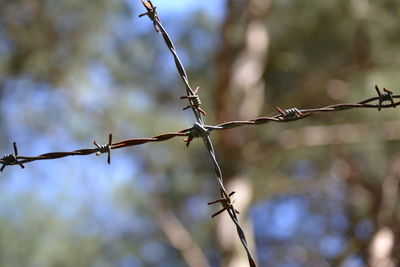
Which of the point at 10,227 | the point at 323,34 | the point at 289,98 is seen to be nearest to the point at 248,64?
the point at 289,98

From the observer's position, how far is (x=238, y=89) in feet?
14.6

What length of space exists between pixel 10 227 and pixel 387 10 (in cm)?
328

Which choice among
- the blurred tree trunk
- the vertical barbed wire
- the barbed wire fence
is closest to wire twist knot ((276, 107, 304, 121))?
the barbed wire fence

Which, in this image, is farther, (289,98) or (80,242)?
(80,242)

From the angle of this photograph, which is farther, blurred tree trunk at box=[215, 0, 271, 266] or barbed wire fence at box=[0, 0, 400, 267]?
blurred tree trunk at box=[215, 0, 271, 266]

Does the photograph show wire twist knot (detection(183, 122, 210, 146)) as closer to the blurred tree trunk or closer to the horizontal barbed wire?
the horizontal barbed wire

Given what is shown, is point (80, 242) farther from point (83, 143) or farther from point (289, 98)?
point (289, 98)

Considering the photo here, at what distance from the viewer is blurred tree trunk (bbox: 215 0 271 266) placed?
→ 391 cm

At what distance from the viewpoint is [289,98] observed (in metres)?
4.72

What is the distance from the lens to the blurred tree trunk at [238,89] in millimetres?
3910

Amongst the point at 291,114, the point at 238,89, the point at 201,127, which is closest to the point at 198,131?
the point at 201,127

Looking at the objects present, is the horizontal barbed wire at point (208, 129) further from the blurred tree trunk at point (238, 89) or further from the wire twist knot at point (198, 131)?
the blurred tree trunk at point (238, 89)

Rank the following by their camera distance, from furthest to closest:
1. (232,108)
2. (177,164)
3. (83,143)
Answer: (177,164), (83,143), (232,108)

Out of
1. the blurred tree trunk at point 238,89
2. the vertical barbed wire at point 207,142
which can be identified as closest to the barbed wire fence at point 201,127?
the vertical barbed wire at point 207,142
